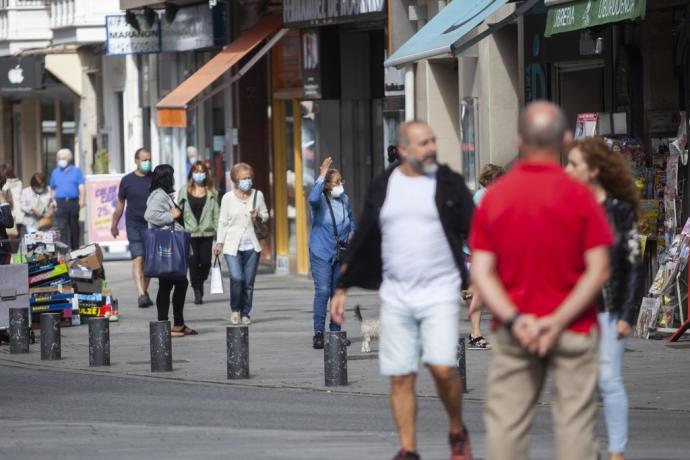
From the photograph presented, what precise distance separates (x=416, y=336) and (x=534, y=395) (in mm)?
1949

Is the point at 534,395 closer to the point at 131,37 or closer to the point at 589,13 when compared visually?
the point at 589,13

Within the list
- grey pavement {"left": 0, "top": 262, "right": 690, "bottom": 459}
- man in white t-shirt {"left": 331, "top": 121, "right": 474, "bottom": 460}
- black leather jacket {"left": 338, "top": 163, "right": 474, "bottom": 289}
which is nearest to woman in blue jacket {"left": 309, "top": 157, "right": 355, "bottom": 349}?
grey pavement {"left": 0, "top": 262, "right": 690, "bottom": 459}

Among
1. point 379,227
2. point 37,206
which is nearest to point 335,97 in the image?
point 37,206

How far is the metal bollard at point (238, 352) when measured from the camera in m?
14.2

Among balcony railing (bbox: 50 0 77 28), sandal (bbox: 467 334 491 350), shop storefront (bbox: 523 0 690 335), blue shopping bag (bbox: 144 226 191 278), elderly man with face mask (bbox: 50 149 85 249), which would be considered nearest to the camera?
sandal (bbox: 467 334 491 350)

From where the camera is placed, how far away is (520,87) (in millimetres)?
21141

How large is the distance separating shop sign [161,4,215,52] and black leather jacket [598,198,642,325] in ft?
74.6

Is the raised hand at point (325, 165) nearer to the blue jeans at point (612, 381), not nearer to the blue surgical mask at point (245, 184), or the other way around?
the blue surgical mask at point (245, 184)

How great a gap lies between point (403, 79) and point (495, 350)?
17194mm

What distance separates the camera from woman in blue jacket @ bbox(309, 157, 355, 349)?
16203 mm

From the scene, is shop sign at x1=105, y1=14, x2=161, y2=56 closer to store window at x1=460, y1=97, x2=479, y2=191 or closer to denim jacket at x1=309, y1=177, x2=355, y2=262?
store window at x1=460, y1=97, x2=479, y2=191

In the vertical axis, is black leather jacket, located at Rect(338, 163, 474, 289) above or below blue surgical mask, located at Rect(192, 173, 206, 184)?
below

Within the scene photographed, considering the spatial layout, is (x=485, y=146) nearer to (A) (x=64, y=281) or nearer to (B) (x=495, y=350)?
(A) (x=64, y=281)

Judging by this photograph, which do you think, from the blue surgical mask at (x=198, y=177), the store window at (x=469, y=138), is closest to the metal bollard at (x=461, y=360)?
the blue surgical mask at (x=198, y=177)
